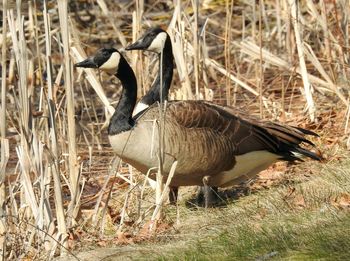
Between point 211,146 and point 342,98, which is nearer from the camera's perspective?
point 211,146

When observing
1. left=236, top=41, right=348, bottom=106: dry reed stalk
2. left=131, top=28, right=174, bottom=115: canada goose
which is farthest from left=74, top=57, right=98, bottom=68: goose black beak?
left=236, top=41, right=348, bottom=106: dry reed stalk

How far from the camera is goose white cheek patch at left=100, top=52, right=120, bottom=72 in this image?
6676 millimetres

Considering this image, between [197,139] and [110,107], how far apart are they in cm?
106

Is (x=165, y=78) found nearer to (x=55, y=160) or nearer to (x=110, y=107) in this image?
(x=110, y=107)

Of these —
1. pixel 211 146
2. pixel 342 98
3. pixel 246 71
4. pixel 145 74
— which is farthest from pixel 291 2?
pixel 246 71

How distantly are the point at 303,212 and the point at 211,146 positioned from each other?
1.39 m

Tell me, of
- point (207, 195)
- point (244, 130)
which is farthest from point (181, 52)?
point (207, 195)

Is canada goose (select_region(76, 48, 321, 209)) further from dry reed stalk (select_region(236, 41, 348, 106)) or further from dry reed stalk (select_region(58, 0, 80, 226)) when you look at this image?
dry reed stalk (select_region(236, 41, 348, 106))

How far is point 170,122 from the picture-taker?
6418mm

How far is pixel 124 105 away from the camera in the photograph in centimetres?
666

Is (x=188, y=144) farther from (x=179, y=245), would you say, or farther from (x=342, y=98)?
(x=342, y=98)

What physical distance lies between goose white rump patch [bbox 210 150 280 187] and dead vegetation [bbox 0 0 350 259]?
0.60 ft

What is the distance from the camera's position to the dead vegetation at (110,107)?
5371mm

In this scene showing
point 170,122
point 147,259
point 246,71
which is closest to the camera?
point 147,259
